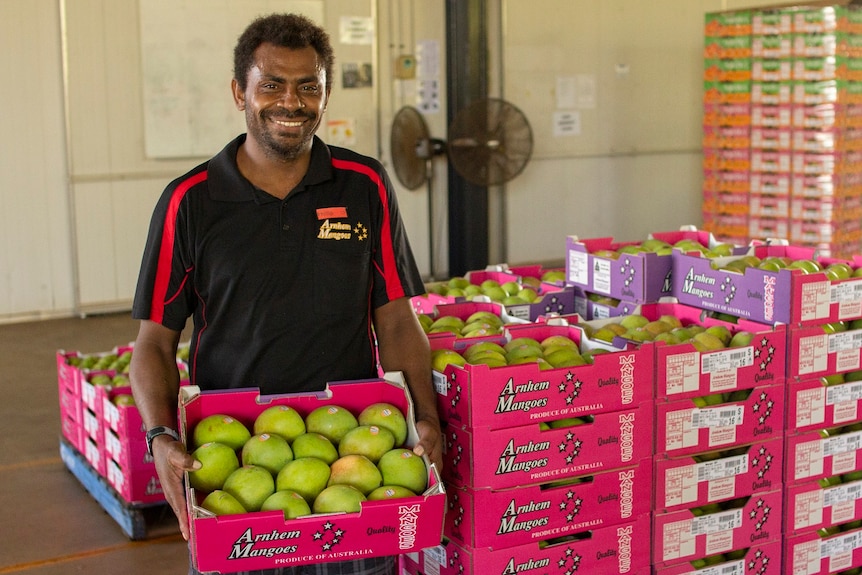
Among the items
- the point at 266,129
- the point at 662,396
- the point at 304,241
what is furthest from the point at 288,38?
the point at 662,396

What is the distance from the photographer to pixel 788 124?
8875mm

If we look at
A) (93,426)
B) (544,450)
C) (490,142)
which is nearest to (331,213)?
(544,450)

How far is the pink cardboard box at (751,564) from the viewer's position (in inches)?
119

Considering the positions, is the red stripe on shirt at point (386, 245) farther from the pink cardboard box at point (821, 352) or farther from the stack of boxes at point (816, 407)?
the pink cardboard box at point (821, 352)

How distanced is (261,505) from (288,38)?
3.22 ft

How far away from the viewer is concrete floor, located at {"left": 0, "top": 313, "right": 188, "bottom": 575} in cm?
413

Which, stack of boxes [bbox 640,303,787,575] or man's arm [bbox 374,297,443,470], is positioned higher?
man's arm [bbox 374,297,443,470]

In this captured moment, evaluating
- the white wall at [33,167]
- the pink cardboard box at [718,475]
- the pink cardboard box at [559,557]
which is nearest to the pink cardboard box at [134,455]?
the pink cardboard box at [559,557]

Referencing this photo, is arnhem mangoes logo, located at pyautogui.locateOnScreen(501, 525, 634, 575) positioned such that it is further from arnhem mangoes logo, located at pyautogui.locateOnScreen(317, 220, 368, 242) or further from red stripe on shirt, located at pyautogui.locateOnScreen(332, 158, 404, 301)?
arnhem mangoes logo, located at pyautogui.locateOnScreen(317, 220, 368, 242)

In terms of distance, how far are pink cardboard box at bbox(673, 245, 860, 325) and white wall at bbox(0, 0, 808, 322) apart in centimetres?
625

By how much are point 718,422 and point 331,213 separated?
4.45ft

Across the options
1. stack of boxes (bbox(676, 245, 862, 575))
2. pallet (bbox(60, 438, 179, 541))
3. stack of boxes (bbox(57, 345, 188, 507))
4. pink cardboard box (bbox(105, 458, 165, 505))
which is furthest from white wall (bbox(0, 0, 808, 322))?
stack of boxes (bbox(676, 245, 862, 575))

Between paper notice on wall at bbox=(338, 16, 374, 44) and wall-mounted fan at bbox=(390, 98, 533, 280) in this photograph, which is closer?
wall-mounted fan at bbox=(390, 98, 533, 280)

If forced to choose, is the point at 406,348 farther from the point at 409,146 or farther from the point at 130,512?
the point at 409,146
